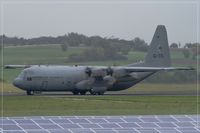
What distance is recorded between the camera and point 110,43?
88.0 meters

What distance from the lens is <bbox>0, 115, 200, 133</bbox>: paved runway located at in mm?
29047

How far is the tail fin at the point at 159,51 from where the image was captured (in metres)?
72.4

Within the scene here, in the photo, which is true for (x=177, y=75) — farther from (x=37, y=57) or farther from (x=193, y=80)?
(x=37, y=57)

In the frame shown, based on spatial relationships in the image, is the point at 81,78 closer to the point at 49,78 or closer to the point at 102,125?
the point at 49,78

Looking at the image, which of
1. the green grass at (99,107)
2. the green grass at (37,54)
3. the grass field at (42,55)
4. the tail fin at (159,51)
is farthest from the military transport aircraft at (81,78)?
the green grass at (37,54)

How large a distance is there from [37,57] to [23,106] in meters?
47.0

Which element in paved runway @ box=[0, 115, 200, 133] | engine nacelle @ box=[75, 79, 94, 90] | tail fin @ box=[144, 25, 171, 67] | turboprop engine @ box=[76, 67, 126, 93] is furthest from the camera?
tail fin @ box=[144, 25, 171, 67]

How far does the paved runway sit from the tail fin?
134 feet

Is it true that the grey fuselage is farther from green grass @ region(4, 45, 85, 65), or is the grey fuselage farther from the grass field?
green grass @ region(4, 45, 85, 65)

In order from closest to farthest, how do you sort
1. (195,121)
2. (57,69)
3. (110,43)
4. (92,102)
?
1. (195,121)
2. (92,102)
3. (57,69)
4. (110,43)

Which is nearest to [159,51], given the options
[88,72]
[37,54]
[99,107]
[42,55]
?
[88,72]

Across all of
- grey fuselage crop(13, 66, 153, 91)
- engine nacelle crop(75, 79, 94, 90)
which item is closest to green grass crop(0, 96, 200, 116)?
grey fuselage crop(13, 66, 153, 91)

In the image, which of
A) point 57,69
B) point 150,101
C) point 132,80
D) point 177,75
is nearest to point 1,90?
point 57,69

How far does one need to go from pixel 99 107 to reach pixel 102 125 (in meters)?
17.1
